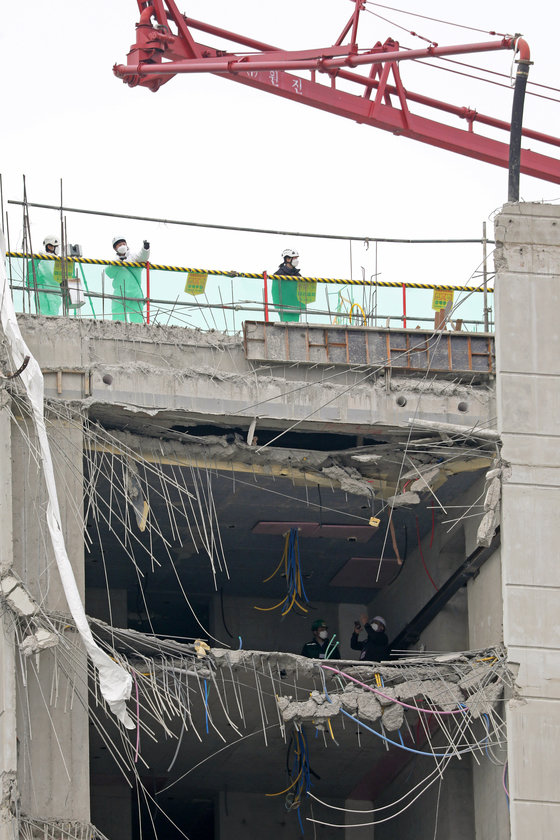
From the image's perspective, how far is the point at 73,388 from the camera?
2205 cm

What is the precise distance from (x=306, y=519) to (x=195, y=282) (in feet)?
17.8

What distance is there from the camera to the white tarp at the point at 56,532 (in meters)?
20.0

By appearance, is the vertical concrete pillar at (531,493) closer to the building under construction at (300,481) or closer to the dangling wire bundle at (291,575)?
the building under construction at (300,481)

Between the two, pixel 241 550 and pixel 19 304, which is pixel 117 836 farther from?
pixel 19 304

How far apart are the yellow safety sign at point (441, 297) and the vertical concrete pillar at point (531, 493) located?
0.92 m

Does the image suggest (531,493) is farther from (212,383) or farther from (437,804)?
(437,804)

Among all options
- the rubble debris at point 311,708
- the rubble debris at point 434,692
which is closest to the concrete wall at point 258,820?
the rubble debris at point 434,692

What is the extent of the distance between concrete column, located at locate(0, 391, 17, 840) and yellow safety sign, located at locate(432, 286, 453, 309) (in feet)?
22.4

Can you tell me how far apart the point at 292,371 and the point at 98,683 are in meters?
5.43

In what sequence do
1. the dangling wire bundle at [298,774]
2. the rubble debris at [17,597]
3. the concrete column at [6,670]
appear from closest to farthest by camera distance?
the concrete column at [6,670], the rubble debris at [17,597], the dangling wire bundle at [298,774]

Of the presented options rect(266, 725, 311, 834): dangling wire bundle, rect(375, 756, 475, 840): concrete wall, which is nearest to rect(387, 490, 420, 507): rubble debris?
rect(375, 756, 475, 840): concrete wall

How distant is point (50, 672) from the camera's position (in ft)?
67.1

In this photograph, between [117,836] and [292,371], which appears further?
[117,836]

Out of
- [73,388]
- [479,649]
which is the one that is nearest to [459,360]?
[479,649]
